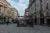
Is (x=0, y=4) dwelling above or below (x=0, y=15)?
above

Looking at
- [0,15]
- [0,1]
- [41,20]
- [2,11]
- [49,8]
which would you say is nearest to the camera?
[49,8]

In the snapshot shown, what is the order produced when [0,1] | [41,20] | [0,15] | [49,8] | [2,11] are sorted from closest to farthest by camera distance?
[49,8], [41,20], [0,15], [2,11], [0,1]

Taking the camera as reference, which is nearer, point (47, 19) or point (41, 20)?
point (47, 19)

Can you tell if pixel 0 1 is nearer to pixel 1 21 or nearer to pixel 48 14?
pixel 1 21

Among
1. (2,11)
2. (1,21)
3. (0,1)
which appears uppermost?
(0,1)

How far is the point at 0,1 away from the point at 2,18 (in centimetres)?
1157

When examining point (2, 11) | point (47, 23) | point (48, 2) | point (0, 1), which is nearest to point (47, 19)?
point (47, 23)

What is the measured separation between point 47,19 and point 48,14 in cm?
170

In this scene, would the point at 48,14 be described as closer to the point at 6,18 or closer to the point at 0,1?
the point at 6,18

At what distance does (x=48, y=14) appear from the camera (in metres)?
42.8

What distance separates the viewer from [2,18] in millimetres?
70125

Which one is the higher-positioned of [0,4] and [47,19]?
[0,4]

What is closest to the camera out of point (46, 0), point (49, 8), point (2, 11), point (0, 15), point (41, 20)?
point (49, 8)

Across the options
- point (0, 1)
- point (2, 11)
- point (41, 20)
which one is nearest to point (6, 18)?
point (2, 11)
